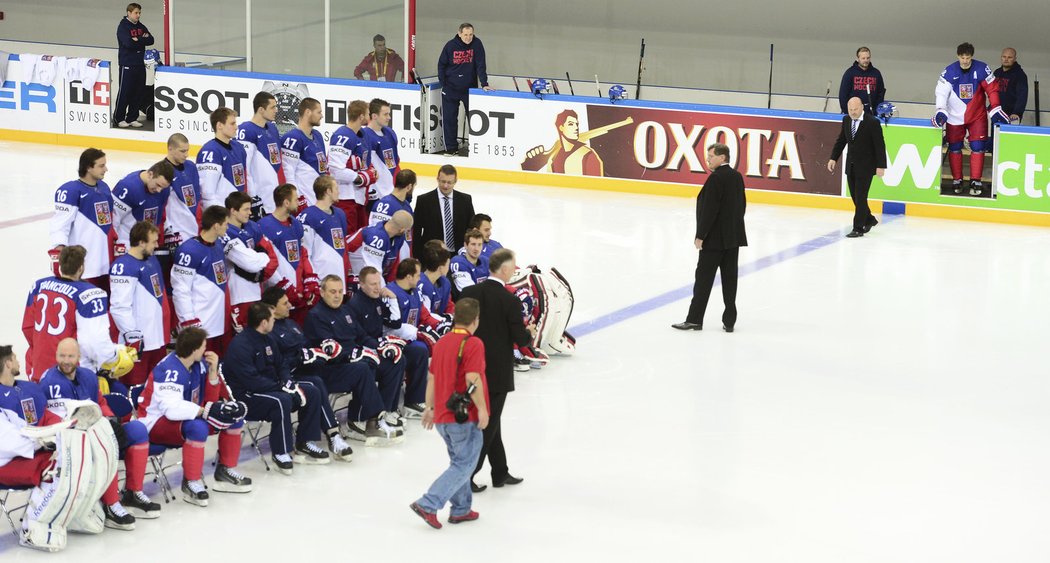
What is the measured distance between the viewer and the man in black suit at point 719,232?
11406 millimetres

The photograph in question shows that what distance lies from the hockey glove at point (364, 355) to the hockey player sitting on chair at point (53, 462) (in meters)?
1.99

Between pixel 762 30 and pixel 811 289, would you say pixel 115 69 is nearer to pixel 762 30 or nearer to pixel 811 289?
pixel 762 30

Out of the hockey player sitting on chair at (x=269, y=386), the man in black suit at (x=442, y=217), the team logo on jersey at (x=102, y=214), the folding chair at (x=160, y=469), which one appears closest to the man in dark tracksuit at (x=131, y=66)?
the man in black suit at (x=442, y=217)

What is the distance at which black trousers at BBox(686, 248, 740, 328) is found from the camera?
11617mm

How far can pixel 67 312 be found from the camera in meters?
7.71

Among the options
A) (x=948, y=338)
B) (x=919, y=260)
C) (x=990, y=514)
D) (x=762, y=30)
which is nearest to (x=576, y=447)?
(x=990, y=514)

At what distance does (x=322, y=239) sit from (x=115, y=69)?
47.5ft

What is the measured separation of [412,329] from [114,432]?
254 centimetres

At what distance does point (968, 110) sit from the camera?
57.8ft

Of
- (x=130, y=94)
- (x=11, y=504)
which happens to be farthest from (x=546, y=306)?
(x=130, y=94)

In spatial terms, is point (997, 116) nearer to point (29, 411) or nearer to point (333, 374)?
point (333, 374)

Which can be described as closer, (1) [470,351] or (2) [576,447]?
(1) [470,351]

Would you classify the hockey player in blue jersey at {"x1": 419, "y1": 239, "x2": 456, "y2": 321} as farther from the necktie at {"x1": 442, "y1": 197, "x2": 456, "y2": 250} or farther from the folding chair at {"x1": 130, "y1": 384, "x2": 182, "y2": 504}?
the folding chair at {"x1": 130, "y1": 384, "x2": 182, "y2": 504}

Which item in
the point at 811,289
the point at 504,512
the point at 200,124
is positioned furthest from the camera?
the point at 200,124
